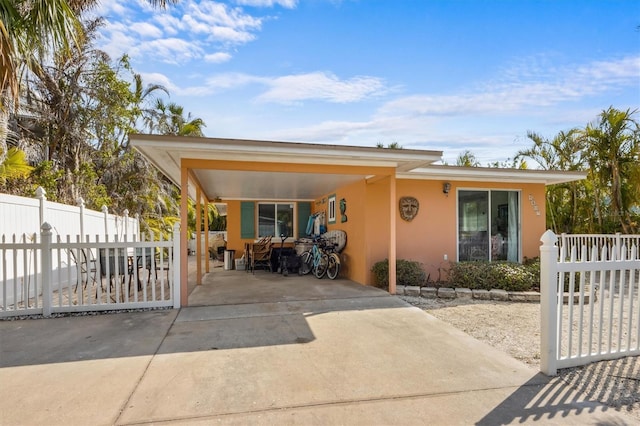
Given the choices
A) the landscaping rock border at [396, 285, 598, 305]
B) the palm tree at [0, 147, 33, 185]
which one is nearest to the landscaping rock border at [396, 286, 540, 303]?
the landscaping rock border at [396, 285, 598, 305]

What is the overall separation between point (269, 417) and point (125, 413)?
3.41 feet

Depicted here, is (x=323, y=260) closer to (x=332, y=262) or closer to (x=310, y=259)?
(x=332, y=262)

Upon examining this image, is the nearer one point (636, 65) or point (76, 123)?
point (636, 65)

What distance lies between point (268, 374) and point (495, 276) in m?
5.38

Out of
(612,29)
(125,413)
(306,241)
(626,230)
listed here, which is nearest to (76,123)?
(306,241)

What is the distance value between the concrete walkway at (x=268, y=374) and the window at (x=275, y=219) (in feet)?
24.0

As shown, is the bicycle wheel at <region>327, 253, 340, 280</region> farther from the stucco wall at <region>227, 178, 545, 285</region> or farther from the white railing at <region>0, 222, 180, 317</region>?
the white railing at <region>0, 222, 180, 317</region>

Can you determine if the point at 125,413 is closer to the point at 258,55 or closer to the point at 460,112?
the point at 258,55

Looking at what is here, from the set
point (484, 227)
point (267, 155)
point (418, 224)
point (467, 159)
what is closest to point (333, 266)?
point (418, 224)

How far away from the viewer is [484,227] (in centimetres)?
837

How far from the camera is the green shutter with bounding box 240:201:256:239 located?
12.5 m

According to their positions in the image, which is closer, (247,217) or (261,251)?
(261,251)

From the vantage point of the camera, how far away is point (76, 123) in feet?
39.2

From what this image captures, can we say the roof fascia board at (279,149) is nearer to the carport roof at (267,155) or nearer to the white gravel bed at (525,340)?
the carport roof at (267,155)
